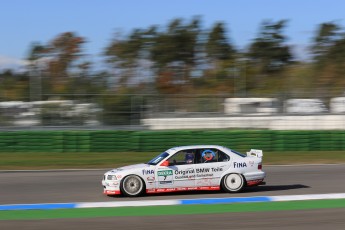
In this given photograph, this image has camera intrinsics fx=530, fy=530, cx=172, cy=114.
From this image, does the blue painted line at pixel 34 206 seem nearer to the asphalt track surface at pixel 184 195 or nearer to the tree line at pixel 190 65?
the asphalt track surface at pixel 184 195

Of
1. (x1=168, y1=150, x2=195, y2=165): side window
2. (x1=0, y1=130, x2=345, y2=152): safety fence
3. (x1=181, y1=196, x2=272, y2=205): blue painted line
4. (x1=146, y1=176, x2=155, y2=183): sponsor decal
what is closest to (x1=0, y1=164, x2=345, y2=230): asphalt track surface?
(x1=146, y1=176, x2=155, y2=183): sponsor decal

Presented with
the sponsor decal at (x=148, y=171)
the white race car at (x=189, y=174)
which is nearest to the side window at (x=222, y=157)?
the white race car at (x=189, y=174)

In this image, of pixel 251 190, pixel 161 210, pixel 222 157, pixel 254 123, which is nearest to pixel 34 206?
pixel 161 210

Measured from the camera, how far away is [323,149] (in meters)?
25.9

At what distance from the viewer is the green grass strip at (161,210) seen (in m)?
9.76

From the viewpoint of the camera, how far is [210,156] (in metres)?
12.1

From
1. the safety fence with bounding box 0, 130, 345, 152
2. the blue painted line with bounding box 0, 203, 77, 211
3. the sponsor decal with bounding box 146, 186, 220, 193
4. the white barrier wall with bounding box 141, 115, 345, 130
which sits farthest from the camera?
the white barrier wall with bounding box 141, 115, 345, 130

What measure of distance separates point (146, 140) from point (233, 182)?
13.9 m

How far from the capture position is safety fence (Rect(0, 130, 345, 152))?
25453 mm

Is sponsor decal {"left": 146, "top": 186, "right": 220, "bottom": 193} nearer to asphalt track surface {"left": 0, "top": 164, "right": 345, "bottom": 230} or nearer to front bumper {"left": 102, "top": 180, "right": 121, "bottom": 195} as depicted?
asphalt track surface {"left": 0, "top": 164, "right": 345, "bottom": 230}

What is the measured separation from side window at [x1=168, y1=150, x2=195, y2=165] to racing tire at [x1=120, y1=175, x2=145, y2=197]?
0.84 m

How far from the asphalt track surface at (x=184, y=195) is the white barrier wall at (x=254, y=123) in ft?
30.6

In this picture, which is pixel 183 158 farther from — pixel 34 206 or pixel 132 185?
pixel 34 206

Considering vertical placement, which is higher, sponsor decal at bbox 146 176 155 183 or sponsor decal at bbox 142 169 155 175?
sponsor decal at bbox 142 169 155 175
